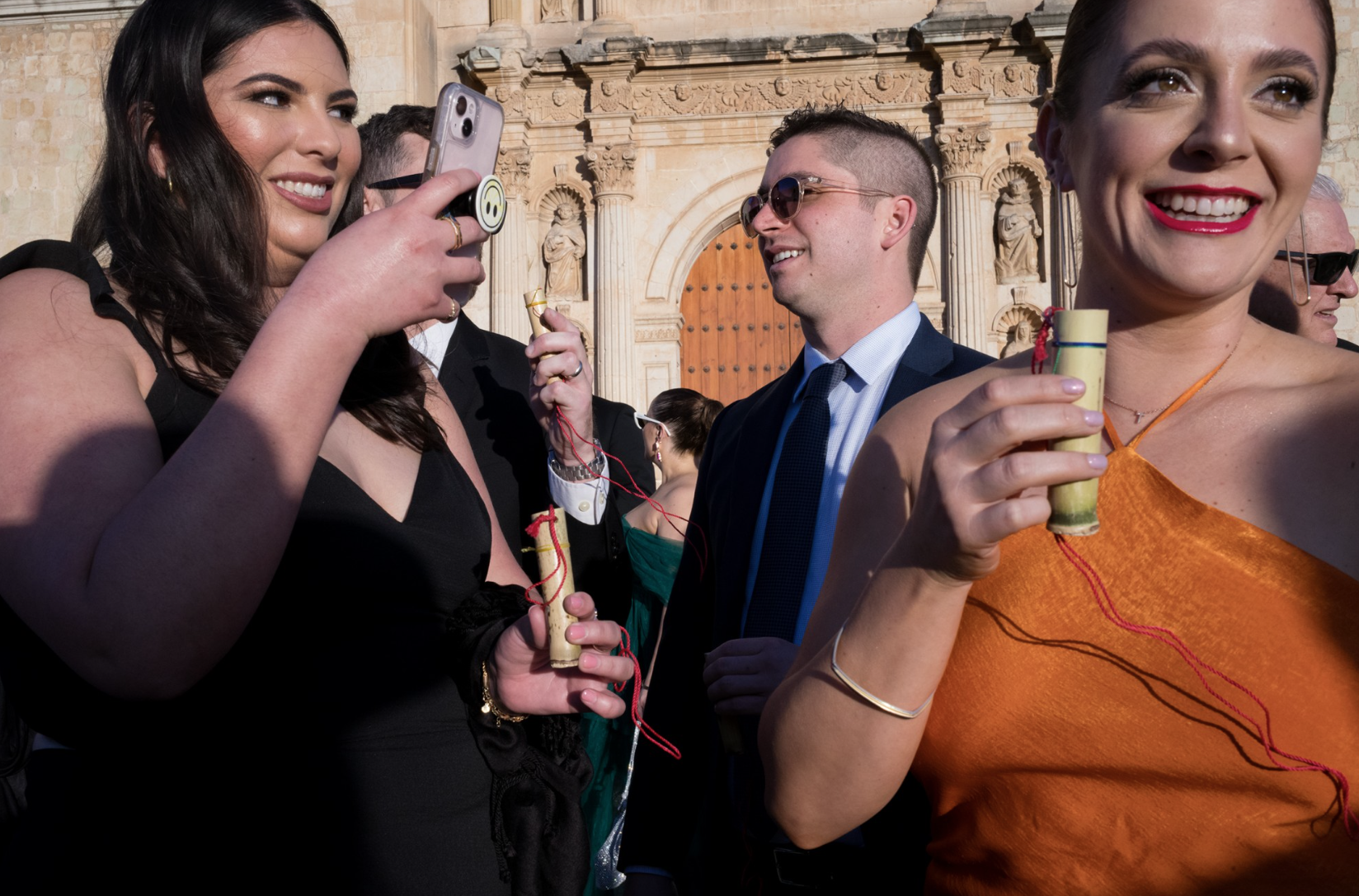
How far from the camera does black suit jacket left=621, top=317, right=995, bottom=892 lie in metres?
2.58

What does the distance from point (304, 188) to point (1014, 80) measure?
35.7 ft

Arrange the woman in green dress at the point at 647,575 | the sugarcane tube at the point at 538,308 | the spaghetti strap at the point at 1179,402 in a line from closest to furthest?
the spaghetti strap at the point at 1179,402 → the sugarcane tube at the point at 538,308 → the woman in green dress at the point at 647,575

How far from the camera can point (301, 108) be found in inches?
83.2

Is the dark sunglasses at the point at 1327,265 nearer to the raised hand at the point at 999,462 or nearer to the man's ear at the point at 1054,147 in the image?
the man's ear at the point at 1054,147

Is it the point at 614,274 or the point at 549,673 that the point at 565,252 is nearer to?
the point at 614,274

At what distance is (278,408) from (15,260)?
600 millimetres

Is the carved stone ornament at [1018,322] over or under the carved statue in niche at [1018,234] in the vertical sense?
under

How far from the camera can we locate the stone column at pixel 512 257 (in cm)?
1180

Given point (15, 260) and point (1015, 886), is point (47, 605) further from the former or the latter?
point (1015, 886)

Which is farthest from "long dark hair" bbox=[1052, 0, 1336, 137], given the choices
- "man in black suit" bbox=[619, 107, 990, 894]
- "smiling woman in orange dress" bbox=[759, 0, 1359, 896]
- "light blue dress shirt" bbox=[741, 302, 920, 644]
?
"light blue dress shirt" bbox=[741, 302, 920, 644]

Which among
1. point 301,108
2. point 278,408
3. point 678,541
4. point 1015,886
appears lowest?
point 678,541

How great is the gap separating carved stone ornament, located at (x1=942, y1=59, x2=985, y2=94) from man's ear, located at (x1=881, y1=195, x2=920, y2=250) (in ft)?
29.4

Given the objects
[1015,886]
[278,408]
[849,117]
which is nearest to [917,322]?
[849,117]

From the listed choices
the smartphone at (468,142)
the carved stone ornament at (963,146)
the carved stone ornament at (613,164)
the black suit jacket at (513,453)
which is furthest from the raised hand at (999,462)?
the carved stone ornament at (613,164)
